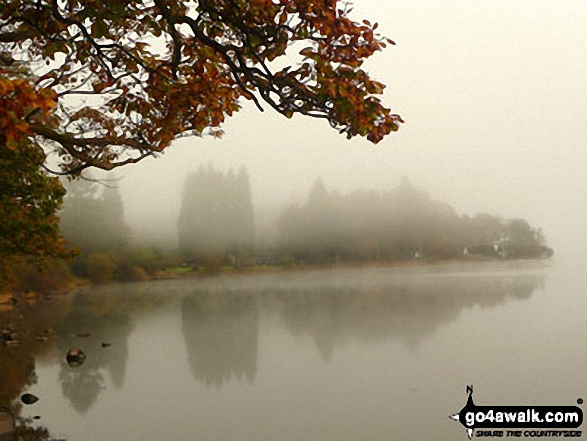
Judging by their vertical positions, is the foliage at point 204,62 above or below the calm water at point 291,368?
above

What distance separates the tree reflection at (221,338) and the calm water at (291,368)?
11cm

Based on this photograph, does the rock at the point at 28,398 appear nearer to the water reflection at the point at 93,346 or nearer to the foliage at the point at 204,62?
the water reflection at the point at 93,346

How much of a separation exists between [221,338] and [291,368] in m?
9.45

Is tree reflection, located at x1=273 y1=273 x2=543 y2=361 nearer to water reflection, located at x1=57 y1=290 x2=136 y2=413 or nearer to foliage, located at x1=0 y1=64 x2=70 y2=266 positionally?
water reflection, located at x1=57 y1=290 x2=136 y2=413

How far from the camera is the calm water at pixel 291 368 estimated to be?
1681 cm

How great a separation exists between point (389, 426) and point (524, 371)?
951cm

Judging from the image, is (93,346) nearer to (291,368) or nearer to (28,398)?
(291,368)

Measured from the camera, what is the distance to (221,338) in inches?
1326

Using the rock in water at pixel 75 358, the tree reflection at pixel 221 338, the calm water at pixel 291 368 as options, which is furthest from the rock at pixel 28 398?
the tree reflection at pixel 221 338

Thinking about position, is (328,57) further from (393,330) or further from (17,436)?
(393,330)

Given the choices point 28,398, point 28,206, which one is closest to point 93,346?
point 28,206

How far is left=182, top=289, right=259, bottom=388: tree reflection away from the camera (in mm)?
24838

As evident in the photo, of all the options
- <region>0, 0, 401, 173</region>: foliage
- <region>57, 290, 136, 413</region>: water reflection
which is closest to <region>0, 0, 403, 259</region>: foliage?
<region>0, 0, 401, 173</region>: foliage

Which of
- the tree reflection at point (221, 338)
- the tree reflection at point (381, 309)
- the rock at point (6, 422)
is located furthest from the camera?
the tree reflection at point (381, 309)
